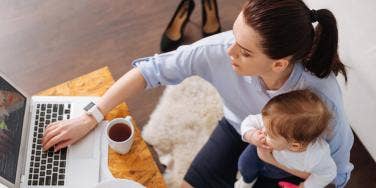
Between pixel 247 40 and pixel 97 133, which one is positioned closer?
pixel 247 40

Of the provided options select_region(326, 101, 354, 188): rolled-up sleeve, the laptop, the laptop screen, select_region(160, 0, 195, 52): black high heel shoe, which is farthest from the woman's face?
select_region(160, 0, 195, 52): black high heel shoe

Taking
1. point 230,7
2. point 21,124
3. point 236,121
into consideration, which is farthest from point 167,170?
point 230,7

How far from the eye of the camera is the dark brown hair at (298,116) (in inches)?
41.6

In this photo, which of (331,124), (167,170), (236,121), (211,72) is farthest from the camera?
(167,170)

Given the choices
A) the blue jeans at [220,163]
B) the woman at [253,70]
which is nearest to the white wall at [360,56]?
the woman at [253,70]

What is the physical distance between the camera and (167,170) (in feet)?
6.11

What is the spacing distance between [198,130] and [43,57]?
2.67 ft

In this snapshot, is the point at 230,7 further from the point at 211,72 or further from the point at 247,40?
the point at 247,40

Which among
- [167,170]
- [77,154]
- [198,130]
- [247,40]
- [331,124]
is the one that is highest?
[247,40]

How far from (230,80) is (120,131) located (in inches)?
13.4

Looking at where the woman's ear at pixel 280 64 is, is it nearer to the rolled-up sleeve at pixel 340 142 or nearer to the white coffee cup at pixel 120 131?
the rolled-up sleeve at pixel 340 142

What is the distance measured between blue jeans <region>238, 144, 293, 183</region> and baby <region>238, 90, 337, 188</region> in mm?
32

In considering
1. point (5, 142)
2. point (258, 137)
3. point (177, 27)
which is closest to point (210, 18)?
point (177, 27)

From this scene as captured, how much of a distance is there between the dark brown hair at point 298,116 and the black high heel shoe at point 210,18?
1.13 m
